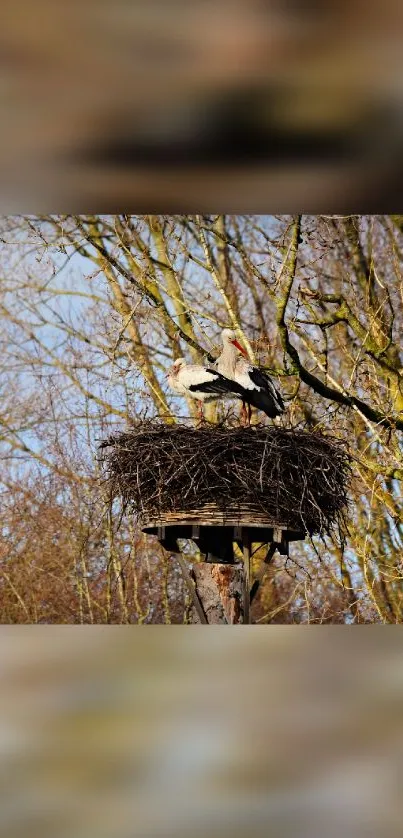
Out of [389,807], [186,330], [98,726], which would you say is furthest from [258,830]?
[186,330]

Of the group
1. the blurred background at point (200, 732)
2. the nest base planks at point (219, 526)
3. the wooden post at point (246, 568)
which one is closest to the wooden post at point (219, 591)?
the wooden post at point (246, 568)

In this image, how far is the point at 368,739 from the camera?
1.34ft

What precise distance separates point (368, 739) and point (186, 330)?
4.12 m

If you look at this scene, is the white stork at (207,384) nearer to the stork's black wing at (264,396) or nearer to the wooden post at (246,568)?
the stork's black wing at (264,396)

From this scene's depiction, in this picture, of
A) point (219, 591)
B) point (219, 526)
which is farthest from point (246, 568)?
point (219, 591)

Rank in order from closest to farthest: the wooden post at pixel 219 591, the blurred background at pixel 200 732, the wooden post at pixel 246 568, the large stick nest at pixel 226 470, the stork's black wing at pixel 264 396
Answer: the blurred background at pixel 200 732 < the large stick nest at pixel 226 470 < the wooden post at pixel 246 568 < the stork's black wing at pixel 264 396 < the wooden post at pixel 219 591
